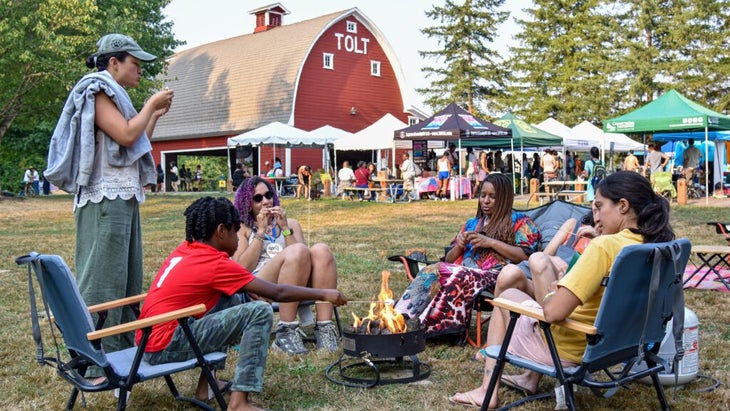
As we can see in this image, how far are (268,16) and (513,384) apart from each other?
119 ft

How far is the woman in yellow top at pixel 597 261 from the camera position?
3.06 meters

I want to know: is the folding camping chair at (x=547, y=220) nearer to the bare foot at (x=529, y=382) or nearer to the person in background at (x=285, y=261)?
the person in background at (x=285, y=261)

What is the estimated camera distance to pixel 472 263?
199 inches

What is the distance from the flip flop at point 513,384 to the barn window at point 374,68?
3074 cm

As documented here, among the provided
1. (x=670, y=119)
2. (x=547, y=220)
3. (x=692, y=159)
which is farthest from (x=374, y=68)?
(x=547, y=220)

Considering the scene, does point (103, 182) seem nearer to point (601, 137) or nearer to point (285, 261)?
point (285, 261)

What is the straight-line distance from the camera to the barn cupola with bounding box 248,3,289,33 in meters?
38.0

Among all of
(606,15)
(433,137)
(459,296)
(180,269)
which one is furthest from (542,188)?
(180,269)

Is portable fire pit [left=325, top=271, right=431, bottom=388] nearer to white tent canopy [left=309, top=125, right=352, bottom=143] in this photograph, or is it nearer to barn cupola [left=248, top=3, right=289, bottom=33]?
white tent canopy [left=309, top=125, right=352, bottom=143]

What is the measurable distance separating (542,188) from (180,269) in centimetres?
2220

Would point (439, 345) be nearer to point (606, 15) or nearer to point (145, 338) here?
point (145, 338)

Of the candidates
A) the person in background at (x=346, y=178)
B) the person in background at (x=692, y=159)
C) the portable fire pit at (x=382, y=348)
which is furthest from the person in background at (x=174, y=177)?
the portable fire pit at (x=382, y=348)

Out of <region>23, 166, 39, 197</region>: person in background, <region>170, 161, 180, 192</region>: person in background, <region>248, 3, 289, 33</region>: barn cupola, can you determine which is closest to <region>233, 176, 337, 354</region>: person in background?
<region>23, 166, 39, 197</region>: person in background

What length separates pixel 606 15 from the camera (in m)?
38.6
